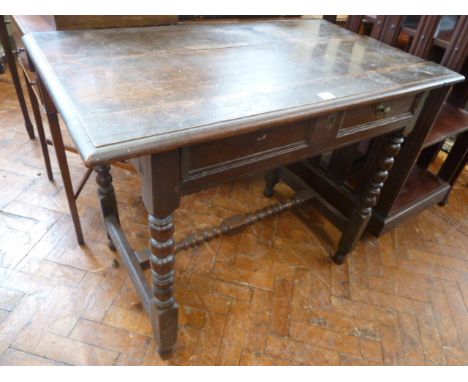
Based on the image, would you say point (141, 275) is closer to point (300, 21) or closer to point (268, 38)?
point (268, 38)

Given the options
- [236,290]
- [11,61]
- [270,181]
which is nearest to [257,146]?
[236,290]

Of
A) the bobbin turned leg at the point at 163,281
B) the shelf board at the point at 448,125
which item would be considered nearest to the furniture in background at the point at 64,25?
the bobbin turned leg at the point at 163,281

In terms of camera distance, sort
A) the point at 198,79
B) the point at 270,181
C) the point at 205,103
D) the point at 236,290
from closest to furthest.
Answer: the point at 205,103
the point at 198,79
the point at 236,290
the point at 270,181

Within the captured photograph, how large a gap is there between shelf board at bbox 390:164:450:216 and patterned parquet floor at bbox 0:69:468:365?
0.20 metres

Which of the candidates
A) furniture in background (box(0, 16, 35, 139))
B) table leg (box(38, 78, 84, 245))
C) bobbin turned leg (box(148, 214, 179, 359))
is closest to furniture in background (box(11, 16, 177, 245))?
table leg (box(38, 78, 84, 245))

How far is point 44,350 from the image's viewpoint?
4.43 feet

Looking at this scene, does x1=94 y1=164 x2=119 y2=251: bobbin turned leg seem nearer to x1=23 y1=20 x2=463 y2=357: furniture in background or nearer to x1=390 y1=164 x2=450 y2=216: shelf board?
x1=23 y1=20 x2=463 y2=357: furniture in background

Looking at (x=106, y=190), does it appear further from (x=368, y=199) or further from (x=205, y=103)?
(x=368, y=199)

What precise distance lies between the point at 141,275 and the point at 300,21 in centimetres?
138

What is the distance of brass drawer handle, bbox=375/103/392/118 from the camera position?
3.85ft

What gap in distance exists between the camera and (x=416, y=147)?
5.06 feet

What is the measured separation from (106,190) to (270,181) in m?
0.98

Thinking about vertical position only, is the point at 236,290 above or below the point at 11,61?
below

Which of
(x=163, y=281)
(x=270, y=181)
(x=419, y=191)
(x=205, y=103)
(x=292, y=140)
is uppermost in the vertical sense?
(x=205, y=103)
